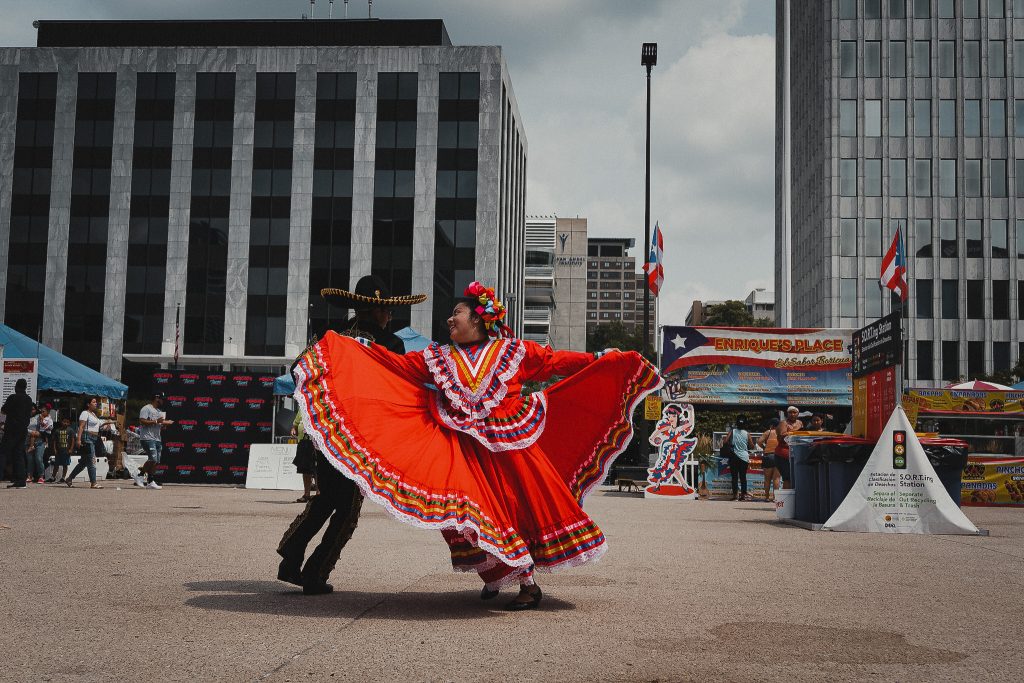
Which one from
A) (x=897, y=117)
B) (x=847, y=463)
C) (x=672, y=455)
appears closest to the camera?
(x=847, y=463)

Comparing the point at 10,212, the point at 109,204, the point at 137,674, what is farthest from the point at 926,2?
the point at 137,674

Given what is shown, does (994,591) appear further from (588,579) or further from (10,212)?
(10,212)

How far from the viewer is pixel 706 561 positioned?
9.00 meters

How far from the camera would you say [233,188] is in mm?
60844

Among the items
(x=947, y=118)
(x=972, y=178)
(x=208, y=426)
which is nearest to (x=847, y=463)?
(x=208, y=426)

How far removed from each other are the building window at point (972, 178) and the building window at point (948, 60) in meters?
5.54

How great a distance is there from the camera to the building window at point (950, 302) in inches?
2625

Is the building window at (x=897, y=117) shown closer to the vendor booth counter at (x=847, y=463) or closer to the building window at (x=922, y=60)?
the building window at (x=922, y=60)

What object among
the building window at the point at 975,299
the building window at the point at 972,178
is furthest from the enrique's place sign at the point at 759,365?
the building window at the point at 972,178

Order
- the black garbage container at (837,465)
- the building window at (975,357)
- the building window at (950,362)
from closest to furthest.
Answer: the black garbage container at (837,465), the building window at (975,357), the building window at (950,362)

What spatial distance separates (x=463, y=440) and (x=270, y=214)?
56719mm

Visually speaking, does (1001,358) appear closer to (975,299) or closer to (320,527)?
(975,299)

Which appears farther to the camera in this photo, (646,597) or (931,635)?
(646,597)

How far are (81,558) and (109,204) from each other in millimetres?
57105
